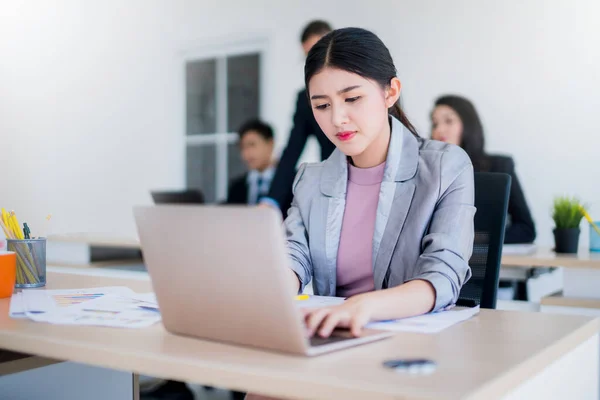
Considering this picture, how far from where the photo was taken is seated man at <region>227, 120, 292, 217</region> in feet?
15.5

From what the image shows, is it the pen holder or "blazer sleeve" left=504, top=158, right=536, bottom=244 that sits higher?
the pen holder

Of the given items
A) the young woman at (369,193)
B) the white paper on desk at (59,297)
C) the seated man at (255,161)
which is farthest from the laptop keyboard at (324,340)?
the seated man at (255,161)

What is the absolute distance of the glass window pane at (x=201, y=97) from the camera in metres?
5.76

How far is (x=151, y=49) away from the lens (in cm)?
598

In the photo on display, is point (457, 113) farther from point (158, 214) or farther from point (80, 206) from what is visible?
point (80, 206)

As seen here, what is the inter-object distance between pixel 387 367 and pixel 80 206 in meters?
5.70

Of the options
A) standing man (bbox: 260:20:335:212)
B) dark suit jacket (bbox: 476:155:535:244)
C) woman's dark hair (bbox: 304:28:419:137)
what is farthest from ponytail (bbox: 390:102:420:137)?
standing man (bbox: 260:20:335:212)

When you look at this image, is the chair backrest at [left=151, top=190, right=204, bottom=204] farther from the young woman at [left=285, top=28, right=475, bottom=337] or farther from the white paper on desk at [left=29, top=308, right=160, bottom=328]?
the white paper on desk at [left=29, top=308, right=160, bottom=328]

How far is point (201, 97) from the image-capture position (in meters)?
5.84

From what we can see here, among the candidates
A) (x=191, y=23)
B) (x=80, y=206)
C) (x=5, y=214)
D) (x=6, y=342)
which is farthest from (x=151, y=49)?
(x=6, y=342)

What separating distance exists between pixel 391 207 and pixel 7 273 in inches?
29.0

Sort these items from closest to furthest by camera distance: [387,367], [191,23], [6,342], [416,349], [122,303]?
1. [387,367]
2. [416,349]
3. [6,342]
4. [122,303]
5. [191,23]

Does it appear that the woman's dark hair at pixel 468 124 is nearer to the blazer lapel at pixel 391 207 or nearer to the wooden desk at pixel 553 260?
the wooden desk at pixel 553 260

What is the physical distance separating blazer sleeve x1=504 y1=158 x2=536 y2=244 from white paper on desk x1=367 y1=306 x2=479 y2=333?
5.73 ft
